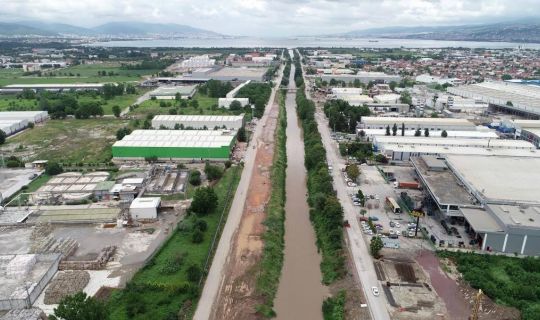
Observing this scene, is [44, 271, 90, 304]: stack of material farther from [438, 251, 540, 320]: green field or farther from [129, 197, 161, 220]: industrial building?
[438, 251, 540, 320]: green field

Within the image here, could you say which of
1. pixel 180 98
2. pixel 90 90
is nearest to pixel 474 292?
pixel 180 98

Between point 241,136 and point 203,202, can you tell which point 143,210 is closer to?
point 203,202

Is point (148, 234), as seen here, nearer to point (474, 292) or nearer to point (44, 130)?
point (474, 292)

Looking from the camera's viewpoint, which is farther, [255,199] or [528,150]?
[528,150]

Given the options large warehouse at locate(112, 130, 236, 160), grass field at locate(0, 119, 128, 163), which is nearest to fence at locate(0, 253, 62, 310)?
large warehouse at locate(112, 130, 236, 160)

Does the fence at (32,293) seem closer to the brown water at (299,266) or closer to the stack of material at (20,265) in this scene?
the stack of material at (20,265)

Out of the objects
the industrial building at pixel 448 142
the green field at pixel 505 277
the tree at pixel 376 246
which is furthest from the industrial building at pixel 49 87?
the green field at pixel 505 277
